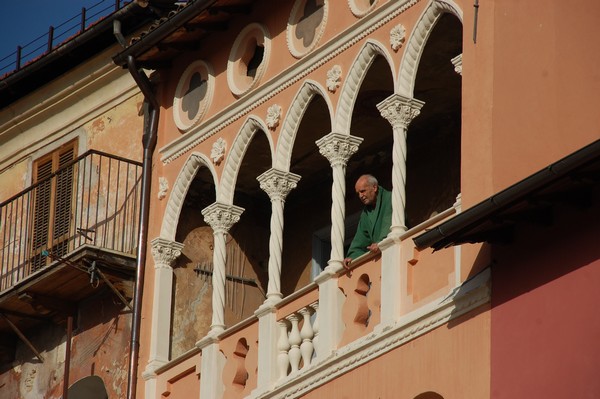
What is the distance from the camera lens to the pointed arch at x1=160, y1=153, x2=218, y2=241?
69.6ft

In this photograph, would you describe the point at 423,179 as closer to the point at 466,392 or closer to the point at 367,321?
the point at 367,321

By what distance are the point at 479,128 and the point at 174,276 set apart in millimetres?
5129

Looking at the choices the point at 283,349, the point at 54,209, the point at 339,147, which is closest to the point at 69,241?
the point at 54,209

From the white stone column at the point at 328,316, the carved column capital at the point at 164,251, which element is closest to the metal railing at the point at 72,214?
the carved column capital at the point at 164,251

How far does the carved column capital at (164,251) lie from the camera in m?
21.3

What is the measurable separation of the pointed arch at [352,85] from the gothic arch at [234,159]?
60.1 inches

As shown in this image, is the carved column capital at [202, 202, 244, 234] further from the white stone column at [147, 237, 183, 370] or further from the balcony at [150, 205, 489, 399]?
the balcony at [150, 205, 489, 399]

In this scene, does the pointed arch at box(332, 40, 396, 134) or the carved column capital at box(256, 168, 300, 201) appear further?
the carved column capital at box(256, 168, 300, 201)

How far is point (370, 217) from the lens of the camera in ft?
61.3

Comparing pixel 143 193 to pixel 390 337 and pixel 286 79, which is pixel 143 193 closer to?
pixel 286 79

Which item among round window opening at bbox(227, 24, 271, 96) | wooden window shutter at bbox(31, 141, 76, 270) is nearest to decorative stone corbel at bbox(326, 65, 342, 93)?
round window opening at bbox(227, 24, 271, 96)

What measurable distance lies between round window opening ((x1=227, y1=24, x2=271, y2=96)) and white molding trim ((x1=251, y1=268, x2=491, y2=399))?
11.4 feet

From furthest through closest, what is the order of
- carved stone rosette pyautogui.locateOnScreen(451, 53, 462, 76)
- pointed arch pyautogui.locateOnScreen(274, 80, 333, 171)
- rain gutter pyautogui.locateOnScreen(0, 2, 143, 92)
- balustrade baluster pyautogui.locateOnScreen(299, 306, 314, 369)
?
rain gutter pyautogui.locateOnScreen(0, 2, 143, 92)
pointed arch pyautogui.locateOnScreen(274, 80, 333, 171)
balustrade baluster pyautogui.locateOnScreen(299, 306, 314, 369)
carved stone rosette pyautogui.locateOnScreen(451, 53, 462, 76)

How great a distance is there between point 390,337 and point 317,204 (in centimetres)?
478
